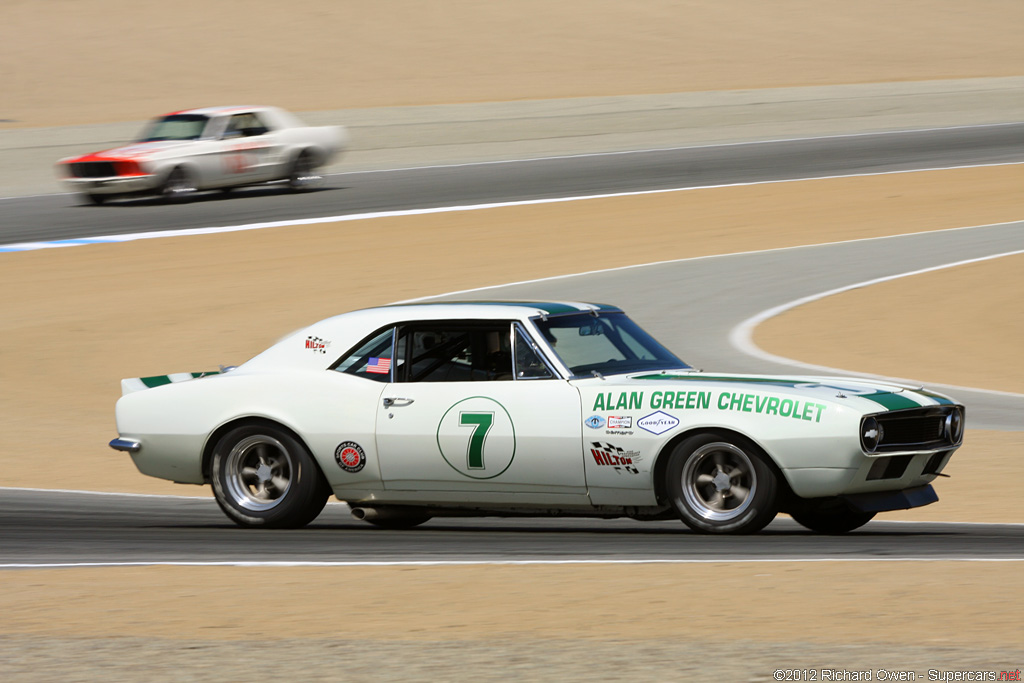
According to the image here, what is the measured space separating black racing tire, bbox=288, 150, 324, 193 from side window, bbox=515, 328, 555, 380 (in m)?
18.1

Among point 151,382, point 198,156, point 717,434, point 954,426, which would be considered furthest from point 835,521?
point 198,156

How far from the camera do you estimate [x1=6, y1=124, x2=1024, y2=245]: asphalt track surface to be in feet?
78.6

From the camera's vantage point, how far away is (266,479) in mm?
8859

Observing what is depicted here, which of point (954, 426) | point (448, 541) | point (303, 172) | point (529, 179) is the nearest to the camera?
point (954, 426)

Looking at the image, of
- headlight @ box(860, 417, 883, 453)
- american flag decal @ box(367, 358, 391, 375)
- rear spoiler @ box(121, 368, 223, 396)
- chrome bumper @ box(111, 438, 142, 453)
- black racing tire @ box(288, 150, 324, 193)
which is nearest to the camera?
headlight @ box(860, 417, 883, 453)

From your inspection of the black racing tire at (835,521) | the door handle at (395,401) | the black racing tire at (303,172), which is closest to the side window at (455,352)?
the door handle at (395,401)

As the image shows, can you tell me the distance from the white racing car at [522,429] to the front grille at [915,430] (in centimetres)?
1

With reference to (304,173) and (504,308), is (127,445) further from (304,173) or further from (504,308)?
(304,173)

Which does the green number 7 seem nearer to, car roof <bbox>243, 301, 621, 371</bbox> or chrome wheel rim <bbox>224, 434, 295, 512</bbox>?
car roof <bbox>243, 301, 621, 371</bbox>

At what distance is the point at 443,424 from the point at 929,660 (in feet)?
11.6

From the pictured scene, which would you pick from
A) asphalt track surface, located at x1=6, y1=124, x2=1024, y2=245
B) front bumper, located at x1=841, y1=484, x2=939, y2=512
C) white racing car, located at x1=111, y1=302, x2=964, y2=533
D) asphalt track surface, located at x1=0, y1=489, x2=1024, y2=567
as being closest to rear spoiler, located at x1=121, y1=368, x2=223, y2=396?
white racing car, located at x1=111, y1=302, x2=964, y2=533

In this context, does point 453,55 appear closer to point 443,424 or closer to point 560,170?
point 560,170

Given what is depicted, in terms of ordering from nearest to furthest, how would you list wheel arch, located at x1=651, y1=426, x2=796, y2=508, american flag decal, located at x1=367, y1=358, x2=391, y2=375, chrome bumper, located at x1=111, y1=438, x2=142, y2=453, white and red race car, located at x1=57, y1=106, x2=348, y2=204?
wheel arch, located at x1=651, y1=426, x2=796, y2=508 < american flag decal, located at x1=367, y1=358, x2=391, y2=375 < chrome bumper, located at x1=111, y1=438, x2=142, y2=453 < white and red race car, located at x1=57, y1=106, x2=348, y2=204

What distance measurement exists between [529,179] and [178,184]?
650 centimetres
